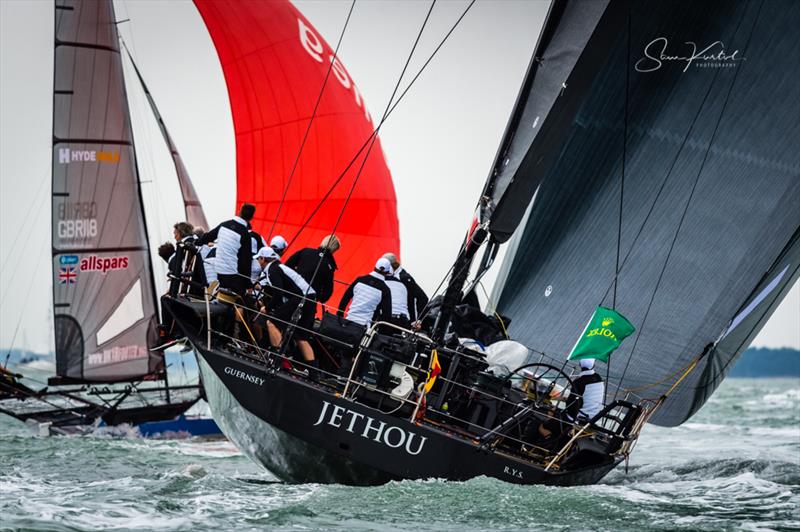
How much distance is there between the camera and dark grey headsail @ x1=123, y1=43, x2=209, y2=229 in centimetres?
1933

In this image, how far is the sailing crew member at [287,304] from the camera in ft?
30.4

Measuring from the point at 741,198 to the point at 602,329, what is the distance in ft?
11.7

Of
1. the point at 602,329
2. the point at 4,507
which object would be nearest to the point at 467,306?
the point at 602,329

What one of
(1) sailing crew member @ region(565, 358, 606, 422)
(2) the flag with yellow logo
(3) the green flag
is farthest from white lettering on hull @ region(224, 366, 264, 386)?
(3) the green flag

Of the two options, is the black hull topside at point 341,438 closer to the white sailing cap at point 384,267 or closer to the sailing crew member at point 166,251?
the white sailing cap at point 384,267

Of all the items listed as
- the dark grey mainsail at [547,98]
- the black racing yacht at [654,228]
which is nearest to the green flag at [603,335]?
the black racing yacht at [654,228]

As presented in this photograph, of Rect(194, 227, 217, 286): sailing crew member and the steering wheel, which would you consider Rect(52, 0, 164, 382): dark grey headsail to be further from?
the steering wheel

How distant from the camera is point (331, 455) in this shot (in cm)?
850

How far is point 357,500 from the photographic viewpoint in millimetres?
8117

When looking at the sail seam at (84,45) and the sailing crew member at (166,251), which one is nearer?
the sailing crew member at (166,251)

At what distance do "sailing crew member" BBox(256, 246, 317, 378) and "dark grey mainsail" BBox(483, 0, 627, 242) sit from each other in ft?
5.62

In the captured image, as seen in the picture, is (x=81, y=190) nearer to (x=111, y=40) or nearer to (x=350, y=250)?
(x=111, y=40)

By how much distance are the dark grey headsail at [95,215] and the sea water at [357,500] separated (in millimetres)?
5767

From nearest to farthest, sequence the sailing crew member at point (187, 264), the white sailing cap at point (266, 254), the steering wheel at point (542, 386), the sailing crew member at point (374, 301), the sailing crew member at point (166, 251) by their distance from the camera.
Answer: the steering wheel at point (542, 386)
the white sailing cap at point (266, 254)
the sailing crew member at point (374, 301)
the sailing crew member at point (187, 264)
the sailing crew member at point (166, 251)
